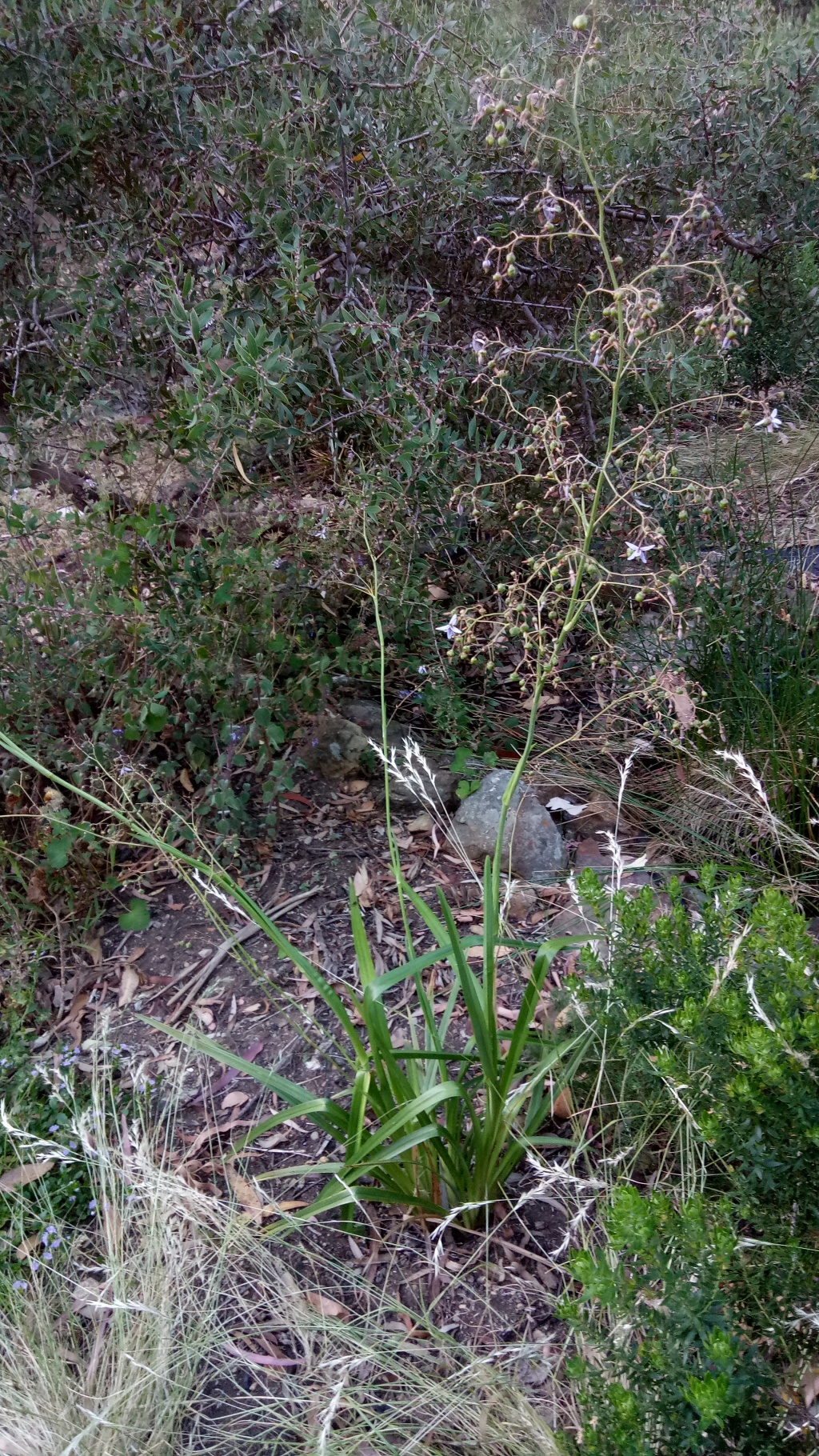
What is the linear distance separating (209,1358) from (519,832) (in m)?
1.60

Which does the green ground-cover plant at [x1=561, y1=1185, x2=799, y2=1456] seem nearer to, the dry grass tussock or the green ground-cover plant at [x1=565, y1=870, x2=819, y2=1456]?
the green ground-cover plant at [x1=565, y1=870, x2=819, y2=1456]

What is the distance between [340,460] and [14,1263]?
244cm

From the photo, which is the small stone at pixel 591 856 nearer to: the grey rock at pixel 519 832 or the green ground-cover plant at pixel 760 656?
the grey rock at pixel 519 832

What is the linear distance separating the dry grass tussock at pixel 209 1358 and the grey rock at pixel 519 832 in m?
1.31

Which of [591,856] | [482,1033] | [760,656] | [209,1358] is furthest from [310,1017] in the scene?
[760,656]

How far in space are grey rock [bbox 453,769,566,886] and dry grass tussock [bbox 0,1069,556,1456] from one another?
131 centimetres

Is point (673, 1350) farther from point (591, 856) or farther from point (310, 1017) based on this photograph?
point (591, 856)

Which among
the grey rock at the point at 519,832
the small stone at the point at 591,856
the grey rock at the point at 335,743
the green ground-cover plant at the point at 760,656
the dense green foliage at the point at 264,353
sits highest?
the dense green foliage at the point at 264,353

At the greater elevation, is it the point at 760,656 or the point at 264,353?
the point at 264,353

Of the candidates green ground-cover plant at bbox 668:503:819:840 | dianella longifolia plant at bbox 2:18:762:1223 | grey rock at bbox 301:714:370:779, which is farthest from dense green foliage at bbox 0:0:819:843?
dianella longifolia plant at bbox 2:18:762:1223

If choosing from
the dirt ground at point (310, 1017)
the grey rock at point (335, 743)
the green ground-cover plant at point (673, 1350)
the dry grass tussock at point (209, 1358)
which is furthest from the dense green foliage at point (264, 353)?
the green ground-cover plant at point (673, 1350)

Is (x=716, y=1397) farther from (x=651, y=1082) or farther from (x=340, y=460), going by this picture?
(x=340, y=460)

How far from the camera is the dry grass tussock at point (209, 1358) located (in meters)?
1.65

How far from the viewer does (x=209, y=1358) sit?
1873 mm
